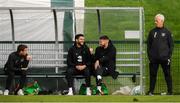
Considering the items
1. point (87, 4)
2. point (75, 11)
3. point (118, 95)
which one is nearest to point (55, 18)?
point (75, 11)

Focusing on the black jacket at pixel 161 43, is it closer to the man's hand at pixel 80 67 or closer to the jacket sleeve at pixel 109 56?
the jacket sleeve at pixel 109 56

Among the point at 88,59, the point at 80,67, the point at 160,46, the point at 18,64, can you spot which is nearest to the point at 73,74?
the point at 80,67

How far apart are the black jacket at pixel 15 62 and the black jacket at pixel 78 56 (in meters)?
1.16

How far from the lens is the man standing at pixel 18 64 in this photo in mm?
21812

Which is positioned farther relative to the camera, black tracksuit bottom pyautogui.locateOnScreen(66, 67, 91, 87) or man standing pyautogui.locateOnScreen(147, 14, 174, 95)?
black tracksuit bottom pyautogui.locateOnScreen(66, 67, 91, 87)

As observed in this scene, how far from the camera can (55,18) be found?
22.6 meters

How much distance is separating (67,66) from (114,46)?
140cm

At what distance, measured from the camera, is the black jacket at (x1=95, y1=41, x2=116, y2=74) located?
21766 mm

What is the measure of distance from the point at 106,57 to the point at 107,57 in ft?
0.08

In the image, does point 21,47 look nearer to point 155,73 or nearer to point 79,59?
point 79,59

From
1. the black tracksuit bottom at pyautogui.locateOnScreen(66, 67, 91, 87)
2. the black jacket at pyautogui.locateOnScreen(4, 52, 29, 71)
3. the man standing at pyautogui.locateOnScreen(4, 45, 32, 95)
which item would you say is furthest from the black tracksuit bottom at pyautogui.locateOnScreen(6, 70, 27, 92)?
the black tracksuit bottom at pyautogui.locateOnScreen(66, 67, 91, 87)

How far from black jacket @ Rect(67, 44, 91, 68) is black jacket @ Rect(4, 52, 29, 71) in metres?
1.16

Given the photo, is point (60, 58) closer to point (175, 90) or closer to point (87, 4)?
point (175, 90)

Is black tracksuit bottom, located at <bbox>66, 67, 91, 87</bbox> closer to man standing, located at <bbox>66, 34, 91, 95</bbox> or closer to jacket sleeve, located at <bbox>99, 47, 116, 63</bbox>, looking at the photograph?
man standing, located at <bbox>66, 34, 91, 95</bbox>
